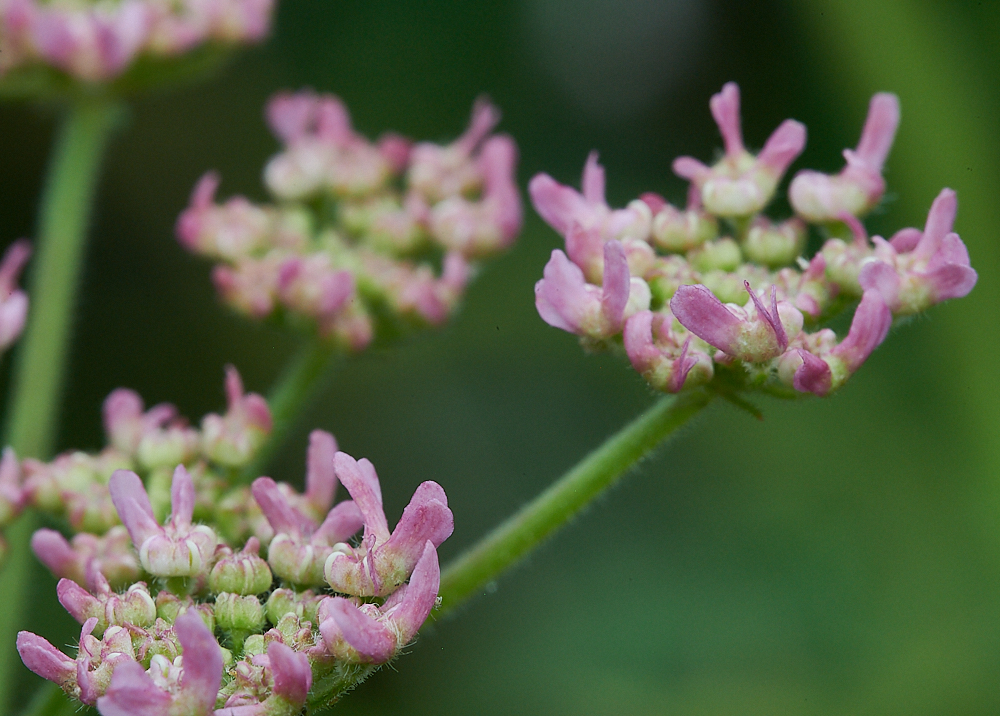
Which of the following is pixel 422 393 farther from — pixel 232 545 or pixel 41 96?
pixel 232 545

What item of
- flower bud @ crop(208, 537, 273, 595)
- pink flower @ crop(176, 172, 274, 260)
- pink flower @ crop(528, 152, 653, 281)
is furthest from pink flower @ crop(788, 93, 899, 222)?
pink flower @ crop(176, 172, 274, 260)

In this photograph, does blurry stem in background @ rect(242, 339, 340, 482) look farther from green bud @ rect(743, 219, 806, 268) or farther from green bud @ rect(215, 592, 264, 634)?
green bud @ rect(743, 219, 806, 268)

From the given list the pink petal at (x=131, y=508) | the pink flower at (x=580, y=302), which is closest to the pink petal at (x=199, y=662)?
the pink petal at (x=131, y=508)

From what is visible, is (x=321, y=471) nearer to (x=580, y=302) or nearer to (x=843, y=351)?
(x=580, y=302)

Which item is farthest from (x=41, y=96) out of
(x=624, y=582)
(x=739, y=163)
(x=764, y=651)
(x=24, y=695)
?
(x=764, y=651)

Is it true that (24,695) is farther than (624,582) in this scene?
No

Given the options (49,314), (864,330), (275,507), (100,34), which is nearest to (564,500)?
(275,507)
